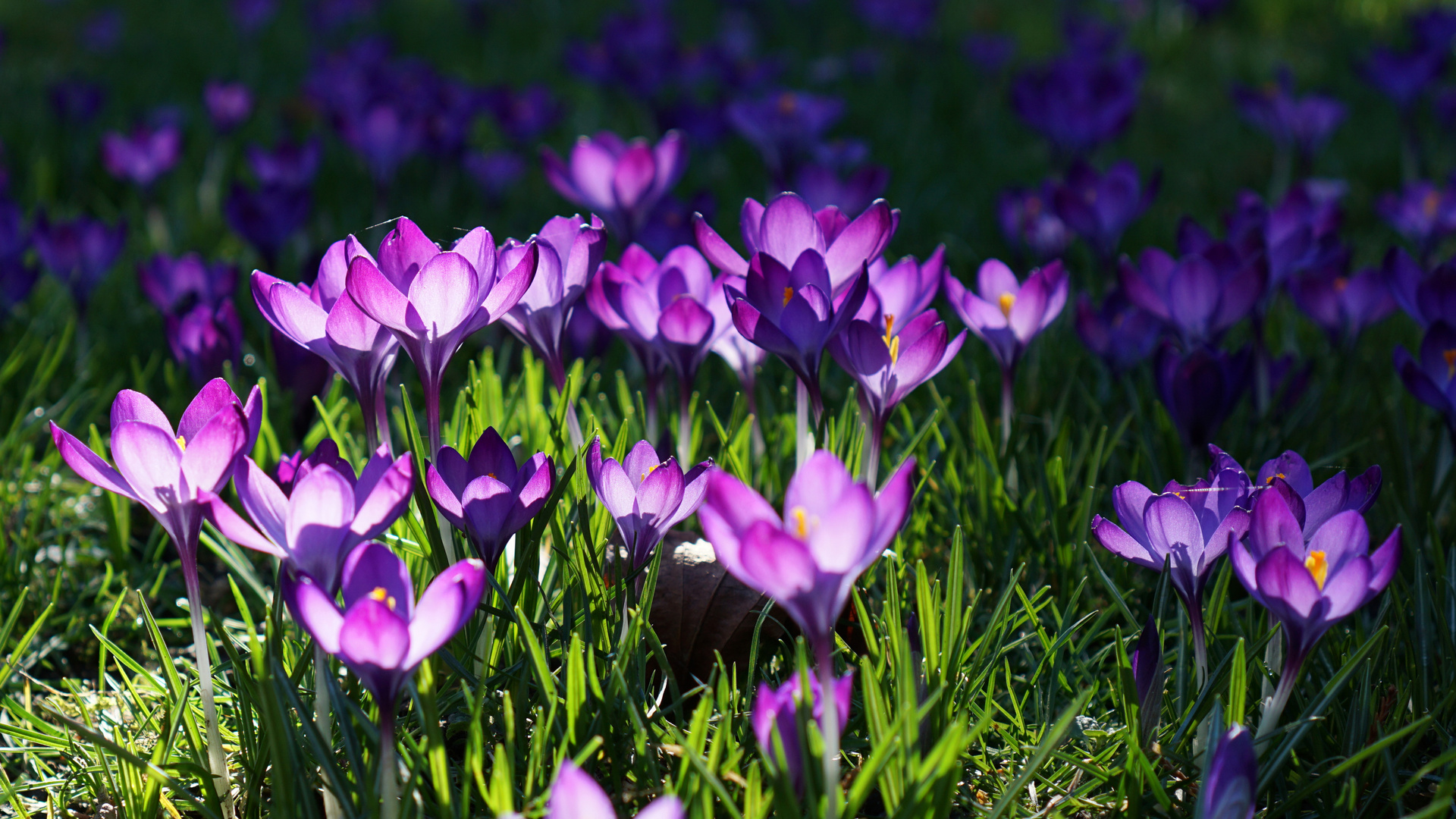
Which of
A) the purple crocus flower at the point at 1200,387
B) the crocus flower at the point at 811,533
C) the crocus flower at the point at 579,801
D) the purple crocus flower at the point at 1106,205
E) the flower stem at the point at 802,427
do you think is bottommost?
the crocus flower at the point at 579,801

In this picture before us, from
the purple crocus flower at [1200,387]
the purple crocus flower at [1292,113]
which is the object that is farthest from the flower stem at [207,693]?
the purple crocus flower at [1292,113]

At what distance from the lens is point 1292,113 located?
12.1 feet

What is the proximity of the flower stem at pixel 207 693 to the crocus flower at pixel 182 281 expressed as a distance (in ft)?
4.19

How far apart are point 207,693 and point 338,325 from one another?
1.40 ft

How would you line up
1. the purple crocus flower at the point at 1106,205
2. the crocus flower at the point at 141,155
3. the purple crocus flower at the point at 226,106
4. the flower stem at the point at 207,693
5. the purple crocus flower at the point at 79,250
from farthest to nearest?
the purple crocus flower at the point at 226,106 < the crocus flower at the point at 141,155 < the purple crocus flower at the point at 1106,205 < the purple crocus flower at the point at 79,250 < the flower stem at the point at 207,693

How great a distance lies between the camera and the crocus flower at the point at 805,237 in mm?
1414

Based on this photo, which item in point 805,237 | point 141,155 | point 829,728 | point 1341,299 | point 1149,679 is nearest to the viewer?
point 829,728

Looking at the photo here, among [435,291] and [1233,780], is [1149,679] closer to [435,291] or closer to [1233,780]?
[1233,780]

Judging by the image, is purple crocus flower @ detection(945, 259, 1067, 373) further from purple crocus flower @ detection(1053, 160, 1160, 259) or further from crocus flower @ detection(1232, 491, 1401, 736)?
purple crocus flower @ detection(1053, 160, 1160, 259)

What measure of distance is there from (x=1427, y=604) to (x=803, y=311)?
0.94 m

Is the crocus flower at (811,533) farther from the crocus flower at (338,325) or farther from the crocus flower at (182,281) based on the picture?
the crocus flower at (182,281)

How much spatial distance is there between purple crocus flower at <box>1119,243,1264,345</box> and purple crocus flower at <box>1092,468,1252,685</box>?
2.33 feet

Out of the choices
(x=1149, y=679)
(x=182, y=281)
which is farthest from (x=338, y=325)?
(x=182, y=281)

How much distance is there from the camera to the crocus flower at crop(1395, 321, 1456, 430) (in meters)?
1.67
